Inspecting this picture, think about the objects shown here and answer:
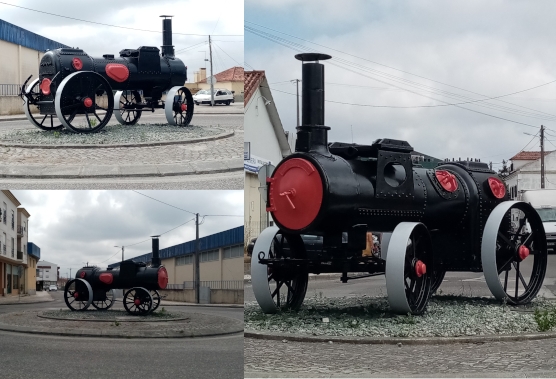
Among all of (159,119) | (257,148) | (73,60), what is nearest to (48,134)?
(73,60)

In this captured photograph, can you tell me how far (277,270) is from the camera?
9727 millimetres

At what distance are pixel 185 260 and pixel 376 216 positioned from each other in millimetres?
4192

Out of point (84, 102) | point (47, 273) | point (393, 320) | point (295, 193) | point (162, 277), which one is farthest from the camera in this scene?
point (84, 102)

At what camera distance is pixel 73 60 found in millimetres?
12500

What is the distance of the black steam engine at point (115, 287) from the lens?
6.82 m

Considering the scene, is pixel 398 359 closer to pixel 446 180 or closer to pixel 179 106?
pixel 446 180

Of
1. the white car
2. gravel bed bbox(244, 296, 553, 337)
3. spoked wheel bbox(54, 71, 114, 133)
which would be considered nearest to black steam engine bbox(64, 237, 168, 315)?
gravel bed bbox(244, 296, 553, 337)

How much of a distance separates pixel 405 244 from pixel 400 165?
1.03m

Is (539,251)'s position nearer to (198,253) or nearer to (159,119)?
(159,119)

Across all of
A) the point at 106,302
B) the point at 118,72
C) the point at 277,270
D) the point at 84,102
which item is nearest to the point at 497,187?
the point at 277,270

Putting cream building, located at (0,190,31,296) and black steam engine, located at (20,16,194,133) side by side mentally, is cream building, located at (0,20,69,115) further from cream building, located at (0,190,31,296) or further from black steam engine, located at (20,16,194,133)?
cream building, located at (0,190,31,296)

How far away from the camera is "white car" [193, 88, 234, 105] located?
8795mm

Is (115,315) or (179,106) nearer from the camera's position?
(115,315)

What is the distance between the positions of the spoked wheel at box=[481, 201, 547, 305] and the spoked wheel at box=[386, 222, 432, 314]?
53.1 inches
